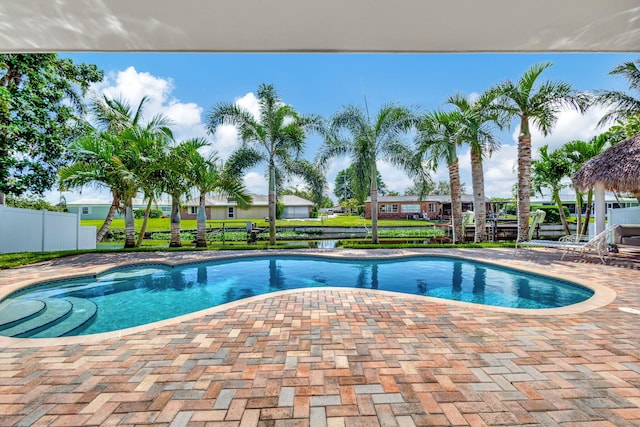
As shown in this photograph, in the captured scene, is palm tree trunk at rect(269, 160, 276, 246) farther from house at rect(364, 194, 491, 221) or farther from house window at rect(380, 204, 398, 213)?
house window at rect(380, 204, 398, 213)

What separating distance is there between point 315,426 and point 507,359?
6.02ft

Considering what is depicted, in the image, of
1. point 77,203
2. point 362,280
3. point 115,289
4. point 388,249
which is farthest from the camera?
point 77,203

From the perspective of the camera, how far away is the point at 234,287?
657 cm

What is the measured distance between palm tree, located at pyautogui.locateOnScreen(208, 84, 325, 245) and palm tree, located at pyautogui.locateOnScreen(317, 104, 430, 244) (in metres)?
1.25

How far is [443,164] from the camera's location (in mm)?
12156

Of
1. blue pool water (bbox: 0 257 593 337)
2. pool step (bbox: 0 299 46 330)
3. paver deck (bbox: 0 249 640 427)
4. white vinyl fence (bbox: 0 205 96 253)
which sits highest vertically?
white vinyl fence (bbox: 0 205 96 253)

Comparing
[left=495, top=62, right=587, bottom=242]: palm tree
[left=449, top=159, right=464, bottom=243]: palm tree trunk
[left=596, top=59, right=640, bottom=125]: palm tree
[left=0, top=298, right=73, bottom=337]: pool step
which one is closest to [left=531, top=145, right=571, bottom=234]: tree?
[left=596, top=59, right=640, bottom=125]: palm tree

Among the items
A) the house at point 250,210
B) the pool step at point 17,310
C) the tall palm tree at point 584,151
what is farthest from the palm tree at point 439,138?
the house at point 250,210

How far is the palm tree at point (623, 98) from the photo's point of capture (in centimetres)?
1116

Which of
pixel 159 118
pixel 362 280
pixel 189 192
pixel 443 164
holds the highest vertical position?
pixel 159 118

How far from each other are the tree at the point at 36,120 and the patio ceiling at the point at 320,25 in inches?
436

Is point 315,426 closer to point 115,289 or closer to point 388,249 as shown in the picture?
point 115,289

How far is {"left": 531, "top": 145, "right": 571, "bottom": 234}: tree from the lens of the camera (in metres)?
16.2

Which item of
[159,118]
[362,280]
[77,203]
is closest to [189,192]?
[159,118]
